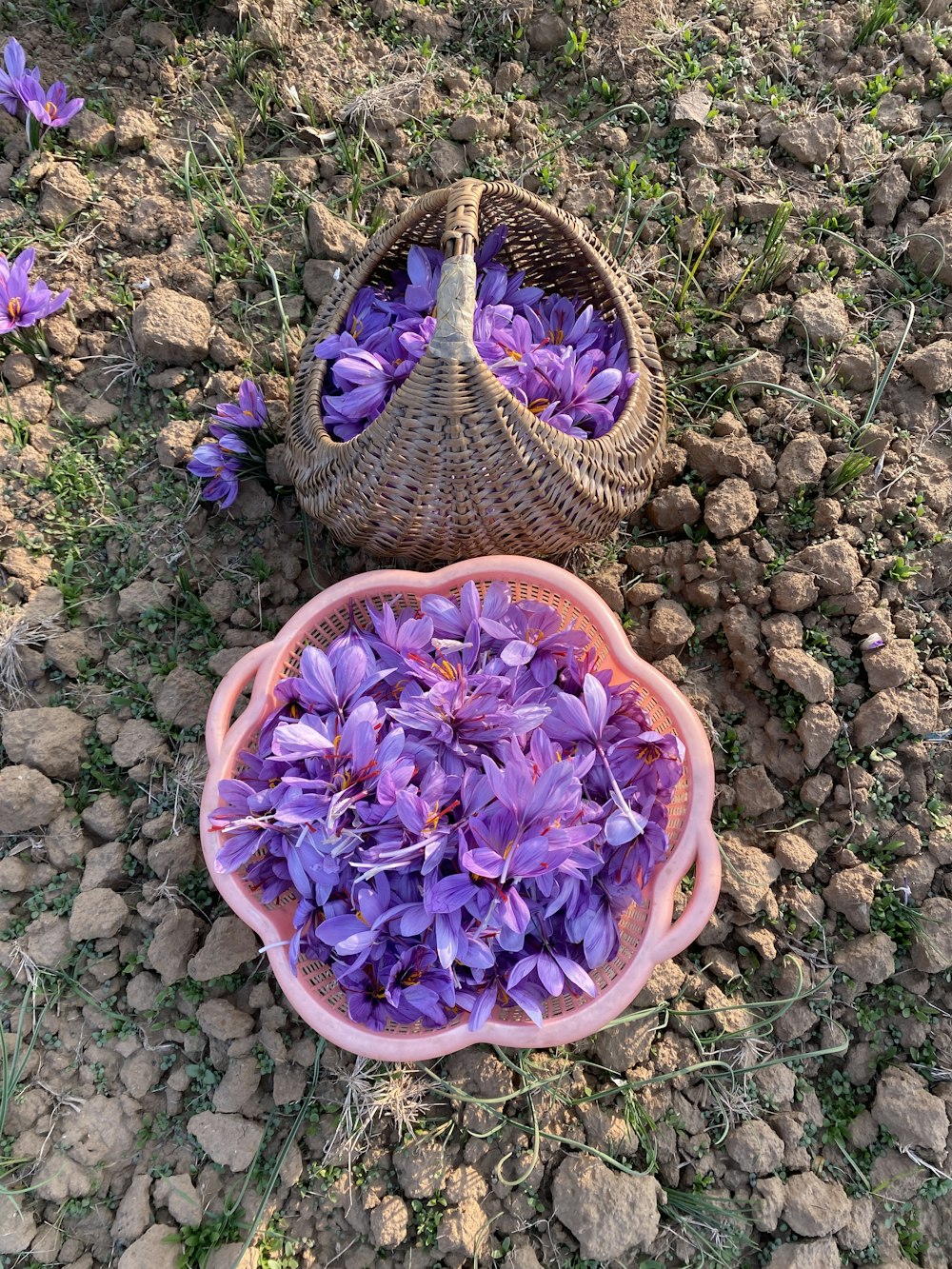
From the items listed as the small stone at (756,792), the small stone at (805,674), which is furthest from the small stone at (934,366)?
the small stone at (756,792)

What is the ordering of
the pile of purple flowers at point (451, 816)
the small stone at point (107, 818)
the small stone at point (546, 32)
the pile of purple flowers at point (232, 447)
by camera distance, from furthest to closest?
the small stone at point (546, 32) → the pile of purple flowers at point (232, 447) → the small stone at point (107, 818) → the pile of purple flowers at point (451, 816)

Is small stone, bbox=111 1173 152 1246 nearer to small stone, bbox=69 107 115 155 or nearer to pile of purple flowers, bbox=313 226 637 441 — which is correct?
pile of purple flowers, bbox=313 226 637 441

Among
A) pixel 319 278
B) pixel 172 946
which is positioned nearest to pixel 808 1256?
pixel 172 946

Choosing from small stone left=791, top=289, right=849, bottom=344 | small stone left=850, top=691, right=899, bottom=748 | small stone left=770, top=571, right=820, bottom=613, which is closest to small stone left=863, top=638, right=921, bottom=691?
small stone left=850, top=691, right=899, bottom=748

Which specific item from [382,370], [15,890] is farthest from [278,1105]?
[382,370]

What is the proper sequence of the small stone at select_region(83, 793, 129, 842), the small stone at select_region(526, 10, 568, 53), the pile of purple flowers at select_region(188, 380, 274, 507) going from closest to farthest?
the small stone at select_region(83, 793, 129, 842)
the pile of purple flowers at select_region(188, 380, 274, 507)
the small stone at select_region(526, 10, 568, 53)

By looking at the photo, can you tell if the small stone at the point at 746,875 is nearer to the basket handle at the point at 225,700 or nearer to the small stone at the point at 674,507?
the small stone at the point at 674,507
